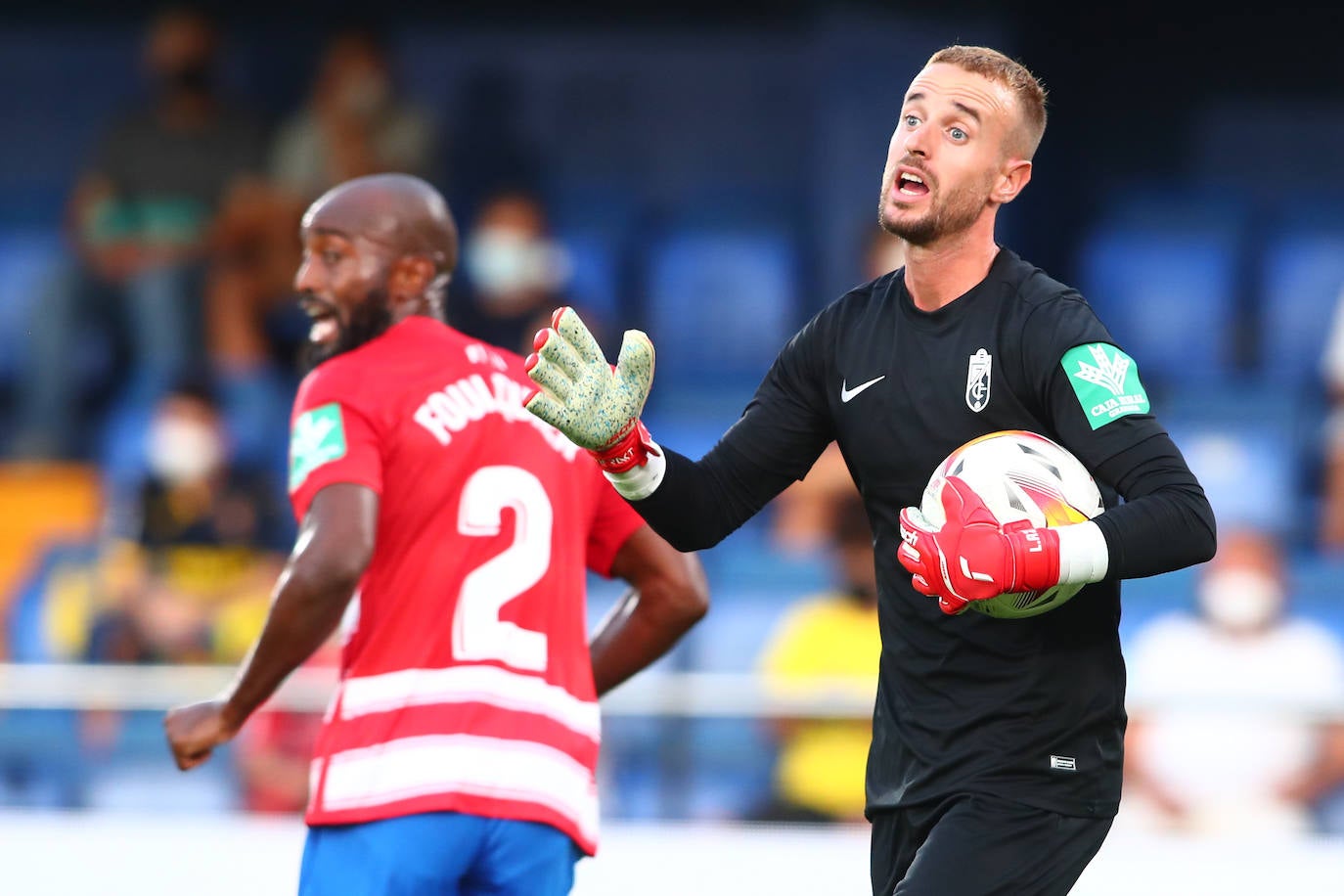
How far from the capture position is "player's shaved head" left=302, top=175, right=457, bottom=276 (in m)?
3.81

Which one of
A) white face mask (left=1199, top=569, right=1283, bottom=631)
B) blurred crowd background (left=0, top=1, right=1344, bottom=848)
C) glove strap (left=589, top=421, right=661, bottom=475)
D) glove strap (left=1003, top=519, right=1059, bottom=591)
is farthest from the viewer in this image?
blurred crowd background (left=0, top=1, right=1344, bottom=848)

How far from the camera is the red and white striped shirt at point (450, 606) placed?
3.45 meters

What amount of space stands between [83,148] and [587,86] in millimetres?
2892

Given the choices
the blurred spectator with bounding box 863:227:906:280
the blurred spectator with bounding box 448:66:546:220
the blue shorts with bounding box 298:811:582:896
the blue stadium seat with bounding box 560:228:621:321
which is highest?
the blurred spectator with bounding box 448:66:546:220

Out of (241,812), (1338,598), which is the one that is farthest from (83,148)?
(1338,598)

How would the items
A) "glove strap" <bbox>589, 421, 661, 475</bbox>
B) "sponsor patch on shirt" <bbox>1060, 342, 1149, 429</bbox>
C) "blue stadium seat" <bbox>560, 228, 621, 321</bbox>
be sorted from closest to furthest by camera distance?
"sponsor patch on shirt" <bbox>1060, 342, 1149, 429</bbox>
"glove strap" <bbox>589, 421, 661, 475</bbox>
"blue stadium seat" <bbox>560, 228, 621, 321</bbox>

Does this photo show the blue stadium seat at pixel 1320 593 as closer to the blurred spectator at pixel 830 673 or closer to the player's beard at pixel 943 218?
the blurred spectator at pixel 830 673

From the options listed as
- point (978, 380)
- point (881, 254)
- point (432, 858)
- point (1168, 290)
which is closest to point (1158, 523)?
point (978, 380)

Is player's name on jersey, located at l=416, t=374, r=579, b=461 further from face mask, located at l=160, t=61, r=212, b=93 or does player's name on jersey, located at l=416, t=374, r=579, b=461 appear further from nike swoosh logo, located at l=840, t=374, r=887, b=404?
face mask, located at l=160, t=61, r=212, b=93

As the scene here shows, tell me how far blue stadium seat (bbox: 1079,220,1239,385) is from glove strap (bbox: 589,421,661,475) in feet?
21.4

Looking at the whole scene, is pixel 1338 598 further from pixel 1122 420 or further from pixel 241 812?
pixel 1122 420

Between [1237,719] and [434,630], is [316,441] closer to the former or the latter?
[434,630]

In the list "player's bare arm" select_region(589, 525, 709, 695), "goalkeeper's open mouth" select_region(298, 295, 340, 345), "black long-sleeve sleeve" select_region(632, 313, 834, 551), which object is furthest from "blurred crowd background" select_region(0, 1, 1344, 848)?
"black long-sleeve sleeve" select_region(632, 313, 834, 551)

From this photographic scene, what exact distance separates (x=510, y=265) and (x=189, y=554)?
210cm
